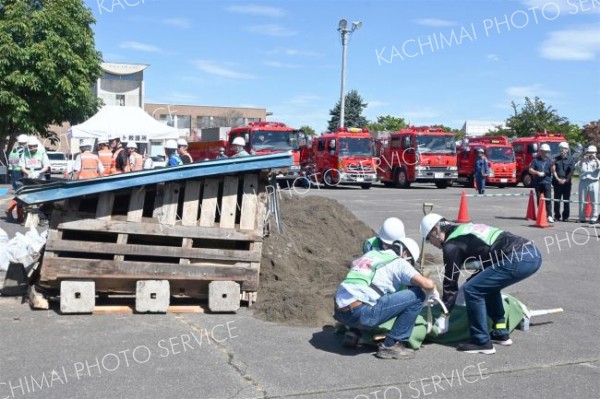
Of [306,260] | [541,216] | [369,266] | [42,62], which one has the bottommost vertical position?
[306,260]

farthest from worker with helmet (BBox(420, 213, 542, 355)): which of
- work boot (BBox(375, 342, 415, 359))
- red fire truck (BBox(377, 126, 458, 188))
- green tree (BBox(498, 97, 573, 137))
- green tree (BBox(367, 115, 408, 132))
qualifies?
green tree (BBox(367, 115, 408, 132))

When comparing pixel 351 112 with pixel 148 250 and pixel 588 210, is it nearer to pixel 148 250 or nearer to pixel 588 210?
pixel 588 210

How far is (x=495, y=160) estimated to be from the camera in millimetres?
33000

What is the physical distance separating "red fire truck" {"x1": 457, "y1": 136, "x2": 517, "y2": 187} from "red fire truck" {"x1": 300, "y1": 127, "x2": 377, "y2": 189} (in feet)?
20.3

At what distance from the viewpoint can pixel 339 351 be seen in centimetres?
612

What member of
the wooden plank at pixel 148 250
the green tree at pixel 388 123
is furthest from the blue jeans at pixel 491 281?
the green tree at pixel 388 123

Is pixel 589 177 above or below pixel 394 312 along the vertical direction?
above

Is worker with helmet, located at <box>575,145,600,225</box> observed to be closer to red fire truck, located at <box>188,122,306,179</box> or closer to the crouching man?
the crouching man

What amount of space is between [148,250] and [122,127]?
1575 centimetres

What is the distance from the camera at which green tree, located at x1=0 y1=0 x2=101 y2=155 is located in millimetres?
27156

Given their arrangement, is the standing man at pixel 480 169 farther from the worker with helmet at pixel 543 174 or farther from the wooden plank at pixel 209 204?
the wooden plank at pixel 209 204

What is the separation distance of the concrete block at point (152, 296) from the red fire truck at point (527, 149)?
28.4 m

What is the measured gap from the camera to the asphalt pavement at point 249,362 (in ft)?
16.8

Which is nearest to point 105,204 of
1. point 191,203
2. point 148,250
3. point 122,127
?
point 148,250
